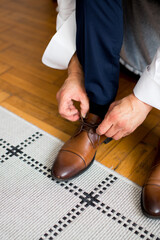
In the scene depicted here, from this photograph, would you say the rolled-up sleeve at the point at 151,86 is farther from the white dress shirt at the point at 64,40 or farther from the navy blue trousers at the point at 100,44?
the white dress shirt at the point at 64,40

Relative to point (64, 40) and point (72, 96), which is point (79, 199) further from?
point (64, 40)

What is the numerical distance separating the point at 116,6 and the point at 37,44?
2.93 ft

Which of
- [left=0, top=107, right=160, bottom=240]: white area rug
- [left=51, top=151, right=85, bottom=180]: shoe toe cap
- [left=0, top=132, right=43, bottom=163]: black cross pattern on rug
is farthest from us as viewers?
Result: [left=0, top=132, right=43, bottom=163]: black cross pattern on rug

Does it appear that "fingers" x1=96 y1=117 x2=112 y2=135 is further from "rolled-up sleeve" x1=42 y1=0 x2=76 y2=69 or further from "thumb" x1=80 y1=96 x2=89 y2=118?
"rolled-up sleeve" x1=42 y1=0 x2=76 y2=69

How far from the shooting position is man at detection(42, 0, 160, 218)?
2.48ft

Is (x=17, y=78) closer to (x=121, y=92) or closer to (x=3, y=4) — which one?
(x=121, y=92)

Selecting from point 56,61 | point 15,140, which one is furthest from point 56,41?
point 15,140

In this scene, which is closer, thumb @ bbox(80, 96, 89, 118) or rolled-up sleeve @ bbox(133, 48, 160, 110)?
rolled-up sleeve @ bbox(133, 48, 160, 110)

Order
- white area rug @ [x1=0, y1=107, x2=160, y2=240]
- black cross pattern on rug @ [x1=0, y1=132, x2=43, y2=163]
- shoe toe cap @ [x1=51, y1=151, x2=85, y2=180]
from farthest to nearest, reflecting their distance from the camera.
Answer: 1. black cross pattern on rug @ [x1=0, y1=132, x2=43, y2=163]
2. shoe toe cap @ [x1=51, y1=151, x2=85, y2=180]
3. white area rug @ [x1=0, y1=107, x2=160, y2=240]

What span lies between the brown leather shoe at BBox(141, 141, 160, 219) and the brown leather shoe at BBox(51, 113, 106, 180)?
0.18 metres

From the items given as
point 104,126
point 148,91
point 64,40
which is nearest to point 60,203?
point 104,126

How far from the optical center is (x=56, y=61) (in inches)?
38.2

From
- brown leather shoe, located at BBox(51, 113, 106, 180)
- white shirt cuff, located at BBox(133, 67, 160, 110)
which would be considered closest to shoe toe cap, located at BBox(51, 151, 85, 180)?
brown leather shoe, located at BBox(51, 113, 106, 180)

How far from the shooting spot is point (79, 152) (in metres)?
0.85
